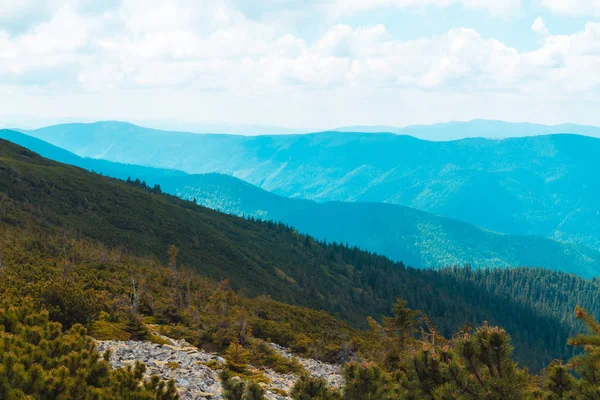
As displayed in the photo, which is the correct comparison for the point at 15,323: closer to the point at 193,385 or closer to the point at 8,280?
the point at 193,385

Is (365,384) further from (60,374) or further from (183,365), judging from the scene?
(183,365)

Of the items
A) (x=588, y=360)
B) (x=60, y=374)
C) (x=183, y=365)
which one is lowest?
(x=183, y=365)

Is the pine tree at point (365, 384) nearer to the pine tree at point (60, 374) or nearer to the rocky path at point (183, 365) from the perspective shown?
the rocky path at point (183, 365)

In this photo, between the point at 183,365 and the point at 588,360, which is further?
the point at 183,365

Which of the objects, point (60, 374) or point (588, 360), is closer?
point (588, 360)

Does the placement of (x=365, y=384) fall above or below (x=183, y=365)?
above

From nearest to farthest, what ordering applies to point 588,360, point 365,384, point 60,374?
point 588,360
point 60,374
point 365,384

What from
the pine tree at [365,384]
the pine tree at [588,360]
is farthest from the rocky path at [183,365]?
the pine tree at [588,360]

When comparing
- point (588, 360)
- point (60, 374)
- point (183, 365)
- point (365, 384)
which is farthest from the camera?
point (183, 365)

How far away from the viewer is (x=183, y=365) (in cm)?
2378

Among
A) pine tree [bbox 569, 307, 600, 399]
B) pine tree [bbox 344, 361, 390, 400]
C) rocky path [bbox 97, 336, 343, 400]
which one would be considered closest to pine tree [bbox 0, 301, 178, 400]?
rocky path [bbox 97, 336, 343, 400]

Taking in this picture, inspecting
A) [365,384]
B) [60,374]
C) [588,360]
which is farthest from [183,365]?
[588,360]

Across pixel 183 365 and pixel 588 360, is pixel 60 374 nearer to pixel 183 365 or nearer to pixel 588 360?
pixel 183 365

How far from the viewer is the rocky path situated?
815 inches
